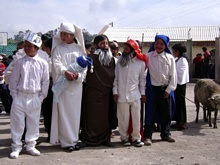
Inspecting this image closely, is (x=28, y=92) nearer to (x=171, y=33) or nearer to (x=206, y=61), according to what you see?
(x=206, y=61)

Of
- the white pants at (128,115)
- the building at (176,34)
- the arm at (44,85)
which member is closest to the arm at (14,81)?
the arm at (44,85)

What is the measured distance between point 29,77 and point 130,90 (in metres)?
1.75

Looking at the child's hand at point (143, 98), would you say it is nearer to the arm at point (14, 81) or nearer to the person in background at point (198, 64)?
the arm at point (14, 81)

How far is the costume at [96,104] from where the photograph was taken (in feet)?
19.9

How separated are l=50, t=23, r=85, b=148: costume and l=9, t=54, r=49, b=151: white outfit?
1.09 ft

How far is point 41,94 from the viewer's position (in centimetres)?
554

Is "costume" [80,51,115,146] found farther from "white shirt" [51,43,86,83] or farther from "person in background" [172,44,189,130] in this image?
"person in background" [172,44,189,130]

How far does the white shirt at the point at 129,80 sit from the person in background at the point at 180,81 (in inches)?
74.8

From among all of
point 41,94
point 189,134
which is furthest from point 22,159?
point 189,134

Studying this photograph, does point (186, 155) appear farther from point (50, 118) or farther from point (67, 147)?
point (50, 118)

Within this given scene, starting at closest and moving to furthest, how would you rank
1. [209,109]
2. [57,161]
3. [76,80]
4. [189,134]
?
[57,161] < [76,80] < [189,134] < [209,109]

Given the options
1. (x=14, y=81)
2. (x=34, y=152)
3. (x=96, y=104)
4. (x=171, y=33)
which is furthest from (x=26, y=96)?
(x=171, y=33)

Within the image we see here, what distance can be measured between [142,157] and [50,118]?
5.76ft

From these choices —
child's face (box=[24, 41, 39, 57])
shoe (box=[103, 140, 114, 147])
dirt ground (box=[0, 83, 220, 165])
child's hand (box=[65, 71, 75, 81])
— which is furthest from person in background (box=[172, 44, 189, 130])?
child's face (box=[24, 41, 39, 57])
